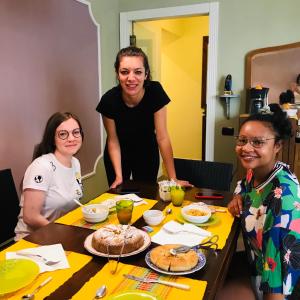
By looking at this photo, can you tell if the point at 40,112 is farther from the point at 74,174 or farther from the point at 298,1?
A: the point at 298,1

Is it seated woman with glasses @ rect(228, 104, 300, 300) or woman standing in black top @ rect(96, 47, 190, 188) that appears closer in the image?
seated woman with glasses @ rect(228, 104, 300, 300)

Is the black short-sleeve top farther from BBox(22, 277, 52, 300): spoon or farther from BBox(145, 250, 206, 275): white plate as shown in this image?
BBox(22, 277, 52, 300): spoon

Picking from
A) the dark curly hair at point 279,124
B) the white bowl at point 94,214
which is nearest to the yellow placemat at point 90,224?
the white bowl at point 94,214

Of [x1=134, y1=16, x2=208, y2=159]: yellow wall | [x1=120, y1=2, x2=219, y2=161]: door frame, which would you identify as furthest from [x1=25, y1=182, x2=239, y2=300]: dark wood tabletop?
[x1=134, y1=16, x2=208, y2=159]: yellow wall

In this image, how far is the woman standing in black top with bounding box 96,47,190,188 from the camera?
6.91 feet

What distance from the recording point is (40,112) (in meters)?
2.58

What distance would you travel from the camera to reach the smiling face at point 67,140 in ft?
5.49

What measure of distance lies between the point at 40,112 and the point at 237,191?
5.60 ft

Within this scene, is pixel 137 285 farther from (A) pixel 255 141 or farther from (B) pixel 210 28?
(B) pixel 210 28

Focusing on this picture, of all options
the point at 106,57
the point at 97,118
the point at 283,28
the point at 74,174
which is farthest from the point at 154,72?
the point at 74,174

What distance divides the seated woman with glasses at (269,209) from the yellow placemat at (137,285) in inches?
12.7

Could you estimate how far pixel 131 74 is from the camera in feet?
6.19

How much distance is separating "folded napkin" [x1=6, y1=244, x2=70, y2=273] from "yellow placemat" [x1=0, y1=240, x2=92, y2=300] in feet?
0.05

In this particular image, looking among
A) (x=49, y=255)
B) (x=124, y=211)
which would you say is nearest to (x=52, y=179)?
(x=124, y=211)
